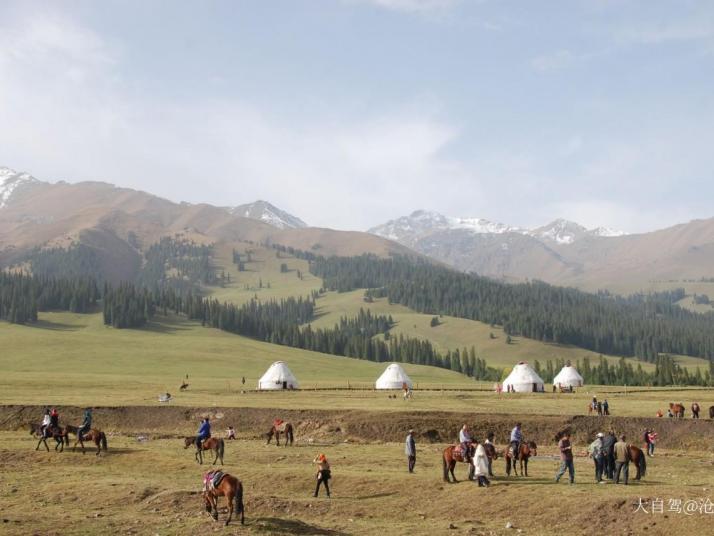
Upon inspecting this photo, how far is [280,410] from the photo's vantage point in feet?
188

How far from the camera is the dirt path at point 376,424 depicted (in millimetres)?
50938

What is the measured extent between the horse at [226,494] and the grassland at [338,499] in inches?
20.9

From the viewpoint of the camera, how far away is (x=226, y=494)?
82.2ft

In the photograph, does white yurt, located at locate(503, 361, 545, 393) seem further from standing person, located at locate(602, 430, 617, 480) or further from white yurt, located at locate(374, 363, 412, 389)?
standing person, located at locate(602, 430, 617, 480)

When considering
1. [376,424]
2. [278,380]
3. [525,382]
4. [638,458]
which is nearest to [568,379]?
[525,382]

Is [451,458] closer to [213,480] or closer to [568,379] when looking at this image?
[213,480]

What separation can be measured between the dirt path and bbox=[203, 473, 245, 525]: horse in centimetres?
2589

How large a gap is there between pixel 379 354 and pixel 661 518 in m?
174

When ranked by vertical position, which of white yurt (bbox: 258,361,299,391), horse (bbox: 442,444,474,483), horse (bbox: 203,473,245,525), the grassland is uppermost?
white yurt (bbox: 258,361,299,391)

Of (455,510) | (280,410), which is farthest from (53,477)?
(280,410)

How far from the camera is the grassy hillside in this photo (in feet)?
265

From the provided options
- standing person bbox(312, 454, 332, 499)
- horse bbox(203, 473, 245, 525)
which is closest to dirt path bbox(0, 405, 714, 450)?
standing person bbox(312, 454, 332, 499)

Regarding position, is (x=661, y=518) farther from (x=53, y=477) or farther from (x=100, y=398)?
(x=100, y=398)

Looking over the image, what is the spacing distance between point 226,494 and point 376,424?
27954mm
